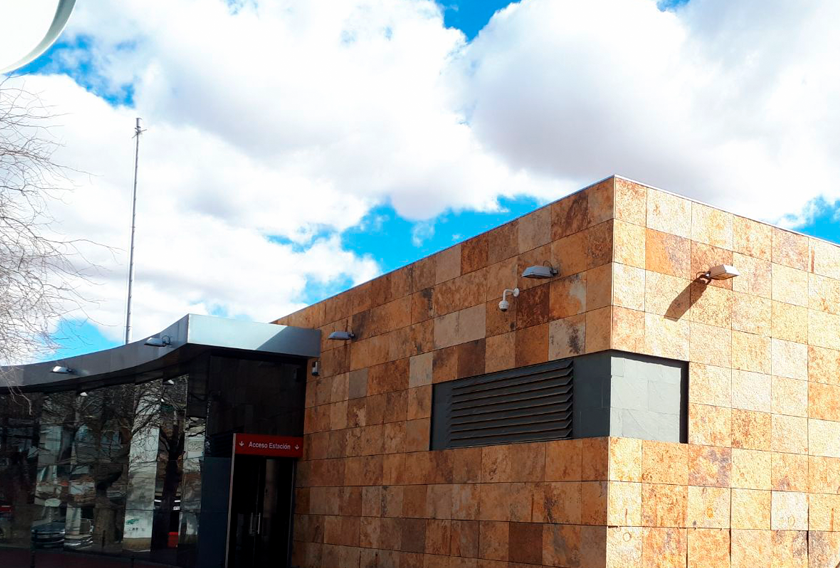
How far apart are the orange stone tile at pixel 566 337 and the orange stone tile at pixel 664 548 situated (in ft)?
7.45

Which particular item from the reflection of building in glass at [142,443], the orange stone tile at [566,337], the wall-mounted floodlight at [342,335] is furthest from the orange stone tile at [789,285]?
the reflection of building in glass at [142,443]

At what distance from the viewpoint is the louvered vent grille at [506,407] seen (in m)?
11.9

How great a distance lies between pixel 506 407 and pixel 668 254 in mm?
3010

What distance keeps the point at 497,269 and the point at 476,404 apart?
6.37 feet

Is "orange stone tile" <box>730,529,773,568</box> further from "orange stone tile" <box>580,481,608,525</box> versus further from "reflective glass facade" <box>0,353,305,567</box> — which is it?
"reflective glass facade" <box>0,353,305,567</box>

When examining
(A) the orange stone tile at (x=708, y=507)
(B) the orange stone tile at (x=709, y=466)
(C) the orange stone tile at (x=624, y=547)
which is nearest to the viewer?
(C) the orange stone tile at (x=624, y=547)

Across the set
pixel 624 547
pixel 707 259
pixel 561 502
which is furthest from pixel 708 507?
pixel 707 259

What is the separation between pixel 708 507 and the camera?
11.3 metres

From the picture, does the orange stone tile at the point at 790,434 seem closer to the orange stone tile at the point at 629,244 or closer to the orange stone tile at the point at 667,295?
the orange stone tile at the point at 667,295

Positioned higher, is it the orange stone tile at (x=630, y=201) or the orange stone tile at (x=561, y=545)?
the orange stone tile at (x=630, y=201)


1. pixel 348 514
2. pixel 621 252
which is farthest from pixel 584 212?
pixel 348 514

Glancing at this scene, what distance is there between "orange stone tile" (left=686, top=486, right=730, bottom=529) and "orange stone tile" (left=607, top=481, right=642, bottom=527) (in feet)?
2.52

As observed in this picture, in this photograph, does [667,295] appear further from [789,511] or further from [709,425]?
[789,511]

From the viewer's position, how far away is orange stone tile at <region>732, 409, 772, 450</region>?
11820 mm
